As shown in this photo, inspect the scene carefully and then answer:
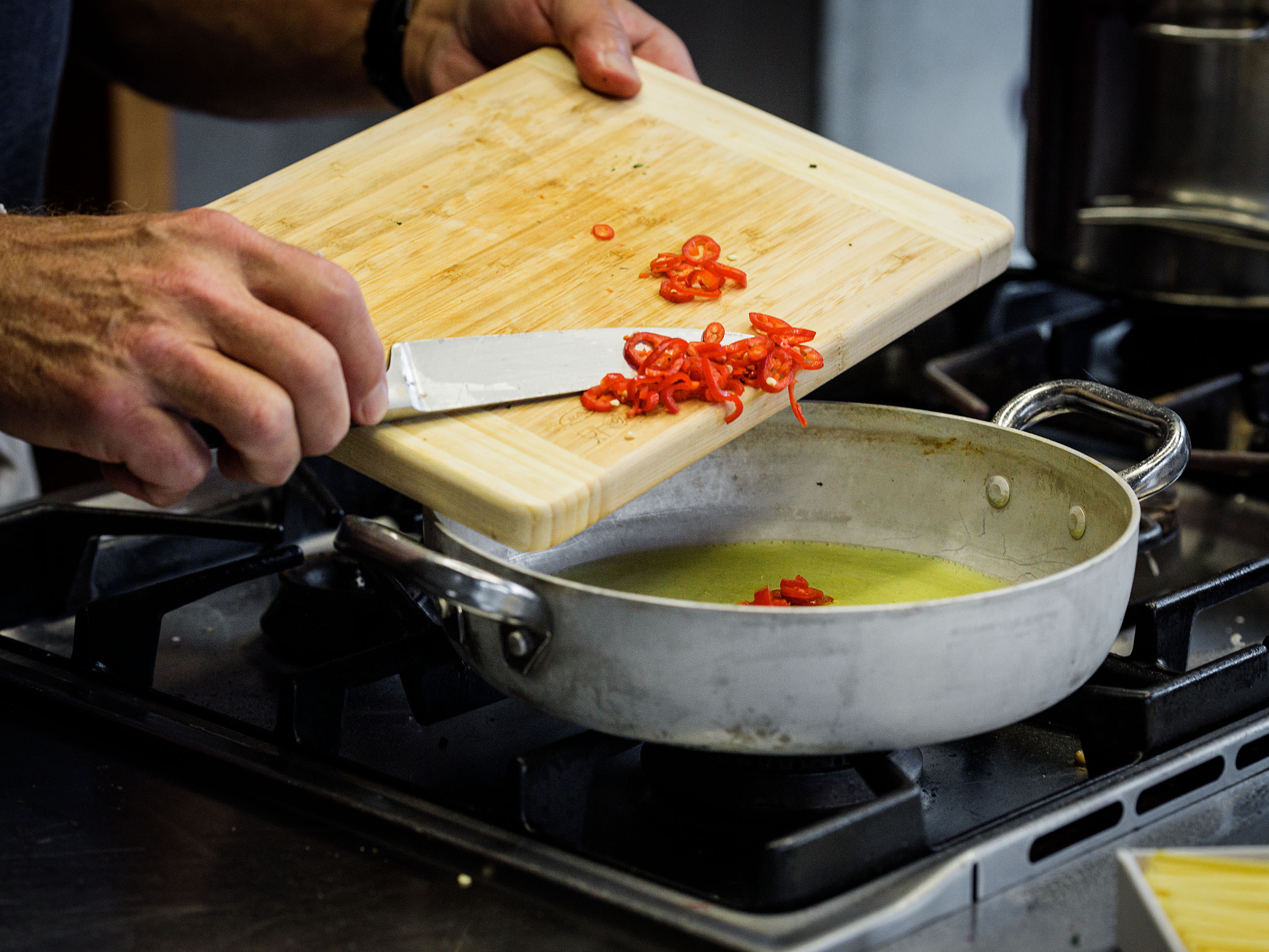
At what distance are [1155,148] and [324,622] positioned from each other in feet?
2.85

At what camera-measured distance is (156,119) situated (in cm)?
248

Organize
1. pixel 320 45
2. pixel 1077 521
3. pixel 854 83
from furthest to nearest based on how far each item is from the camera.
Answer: pixel 854 83 → pixel 320 45 → pixel 1077 521

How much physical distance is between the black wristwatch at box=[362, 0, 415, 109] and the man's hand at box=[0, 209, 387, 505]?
0.59 m

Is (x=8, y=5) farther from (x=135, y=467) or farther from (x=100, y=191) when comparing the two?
(x=100, y=191)

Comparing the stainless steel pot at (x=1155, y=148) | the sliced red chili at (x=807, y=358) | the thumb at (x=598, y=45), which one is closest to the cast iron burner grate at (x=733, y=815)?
the sliced red chili at (x=807, y=358)

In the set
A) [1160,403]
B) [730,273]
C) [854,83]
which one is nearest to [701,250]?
[730,273]

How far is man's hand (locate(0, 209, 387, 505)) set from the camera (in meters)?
0.61

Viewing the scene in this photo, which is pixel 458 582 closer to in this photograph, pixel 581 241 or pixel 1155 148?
pixel 581 241

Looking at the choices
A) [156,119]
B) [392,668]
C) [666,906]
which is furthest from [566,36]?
[156,119]

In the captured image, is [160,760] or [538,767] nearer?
[538,767]

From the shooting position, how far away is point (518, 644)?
1.90 ft

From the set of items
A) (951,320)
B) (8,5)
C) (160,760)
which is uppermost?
(8,5)

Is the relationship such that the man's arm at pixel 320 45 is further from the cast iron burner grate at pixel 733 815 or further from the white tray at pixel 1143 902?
the white tray at pixel 1143 902

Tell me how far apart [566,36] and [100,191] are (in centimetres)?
185
